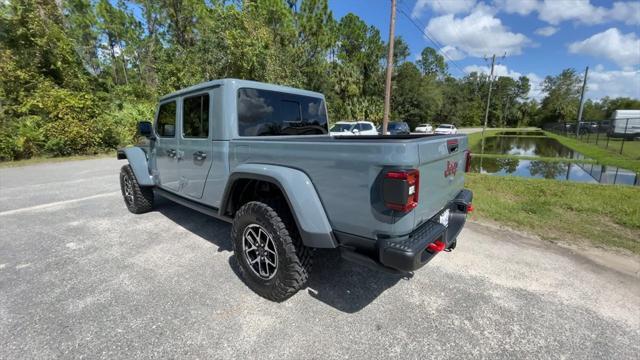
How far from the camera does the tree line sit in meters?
12.4

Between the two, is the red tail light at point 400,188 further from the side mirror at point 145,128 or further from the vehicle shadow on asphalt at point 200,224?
the side mirror at point 145,128

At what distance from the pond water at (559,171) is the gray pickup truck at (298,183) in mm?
8319

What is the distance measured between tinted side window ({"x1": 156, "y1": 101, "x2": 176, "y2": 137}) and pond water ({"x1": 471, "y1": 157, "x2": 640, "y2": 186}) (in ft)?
32.0

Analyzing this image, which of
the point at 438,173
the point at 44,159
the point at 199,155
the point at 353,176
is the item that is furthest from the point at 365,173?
the point at 44,159

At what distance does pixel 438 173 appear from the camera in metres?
2.25

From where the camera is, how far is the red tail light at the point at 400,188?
170cm

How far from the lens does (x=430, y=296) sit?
Answer: 2545mm

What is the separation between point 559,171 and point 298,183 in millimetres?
11761

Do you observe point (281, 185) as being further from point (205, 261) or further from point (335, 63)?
point (335, 63)

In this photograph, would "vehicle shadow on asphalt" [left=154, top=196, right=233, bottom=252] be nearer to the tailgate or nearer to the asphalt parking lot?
the asphalt parking lot

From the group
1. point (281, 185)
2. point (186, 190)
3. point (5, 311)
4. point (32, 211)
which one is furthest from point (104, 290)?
point (32, 211)

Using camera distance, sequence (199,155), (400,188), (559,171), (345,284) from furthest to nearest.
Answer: (559,171), (199,155), (345,284), (400,188)

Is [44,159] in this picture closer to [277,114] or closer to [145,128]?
[145,128]

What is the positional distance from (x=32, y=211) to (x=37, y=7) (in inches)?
627
